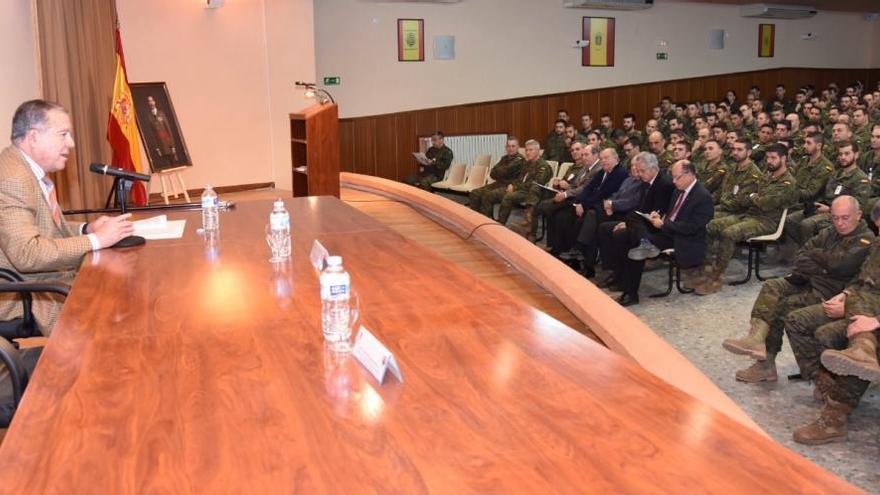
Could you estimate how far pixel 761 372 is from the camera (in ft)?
14.2

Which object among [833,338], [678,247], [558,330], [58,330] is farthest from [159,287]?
[678,247]

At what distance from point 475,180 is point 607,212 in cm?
354

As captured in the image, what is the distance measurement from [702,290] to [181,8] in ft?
19.0

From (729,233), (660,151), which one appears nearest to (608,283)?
(729,233)

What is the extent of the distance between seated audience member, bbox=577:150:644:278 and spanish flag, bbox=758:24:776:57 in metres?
10.8

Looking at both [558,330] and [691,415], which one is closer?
[691,415]

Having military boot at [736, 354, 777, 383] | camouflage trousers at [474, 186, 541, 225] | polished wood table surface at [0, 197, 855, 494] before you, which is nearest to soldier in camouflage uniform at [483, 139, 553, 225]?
camouflage trousers at [474, 186, 541, 225]

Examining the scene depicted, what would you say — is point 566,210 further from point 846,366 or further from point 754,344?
point 846,366

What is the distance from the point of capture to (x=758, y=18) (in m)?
16.0

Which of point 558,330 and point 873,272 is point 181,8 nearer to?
point 873,272

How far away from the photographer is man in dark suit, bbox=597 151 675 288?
248 inches

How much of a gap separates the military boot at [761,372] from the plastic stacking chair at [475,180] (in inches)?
235

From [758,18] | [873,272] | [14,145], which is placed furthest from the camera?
[758,18]

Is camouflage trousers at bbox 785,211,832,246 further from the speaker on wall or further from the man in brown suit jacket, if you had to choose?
the speaker on wall
